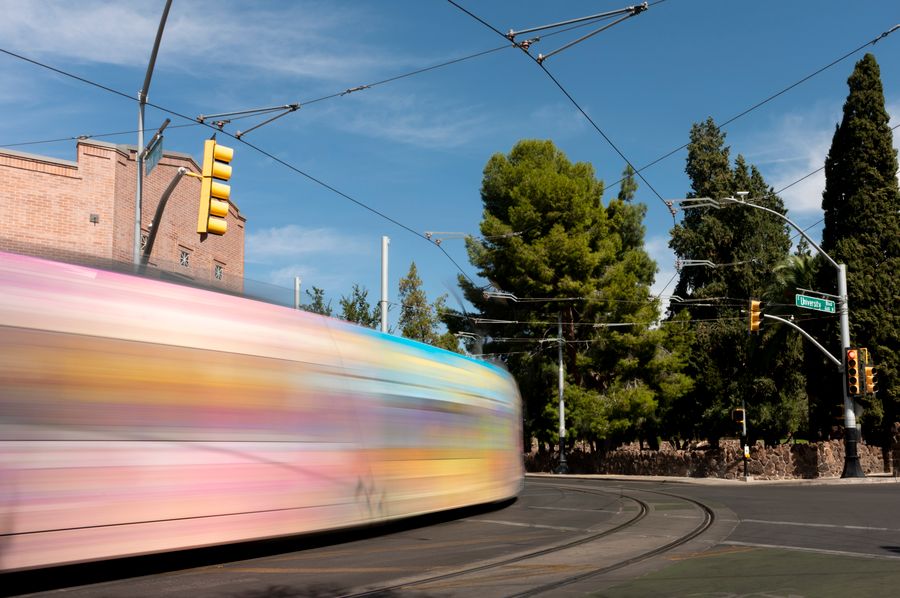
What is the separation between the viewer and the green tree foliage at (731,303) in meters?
41.6

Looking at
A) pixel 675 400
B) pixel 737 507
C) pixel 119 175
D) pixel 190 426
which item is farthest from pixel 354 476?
pixel 675 400

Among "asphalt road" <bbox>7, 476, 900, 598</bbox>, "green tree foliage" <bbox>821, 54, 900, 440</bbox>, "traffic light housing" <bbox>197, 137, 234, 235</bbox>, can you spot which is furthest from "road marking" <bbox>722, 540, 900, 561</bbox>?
"green tree foliage" <bbox>821, 54, 900, 440</bbox>

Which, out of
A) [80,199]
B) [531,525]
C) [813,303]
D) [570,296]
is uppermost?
[80,199]

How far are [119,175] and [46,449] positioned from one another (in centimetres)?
2017

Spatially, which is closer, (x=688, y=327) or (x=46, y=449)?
(x=46, y=449)

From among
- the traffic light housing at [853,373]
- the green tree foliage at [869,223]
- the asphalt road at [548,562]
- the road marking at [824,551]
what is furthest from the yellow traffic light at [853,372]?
the road marking at [824,551]

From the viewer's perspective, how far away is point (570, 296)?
40000 mm

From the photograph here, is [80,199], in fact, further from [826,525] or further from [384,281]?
[826,525]

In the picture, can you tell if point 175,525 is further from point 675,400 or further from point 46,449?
point 675,400

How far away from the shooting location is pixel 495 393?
668 inches

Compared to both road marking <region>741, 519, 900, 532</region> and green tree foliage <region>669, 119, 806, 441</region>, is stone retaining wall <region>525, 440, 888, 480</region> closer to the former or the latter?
green tree foliage <region>669, 119, 806, 441</region>

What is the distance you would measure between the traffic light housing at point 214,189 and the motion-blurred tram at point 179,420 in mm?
2718

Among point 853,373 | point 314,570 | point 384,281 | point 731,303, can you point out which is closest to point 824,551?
point 314,570

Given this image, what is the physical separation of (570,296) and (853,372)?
15034 millimetres
